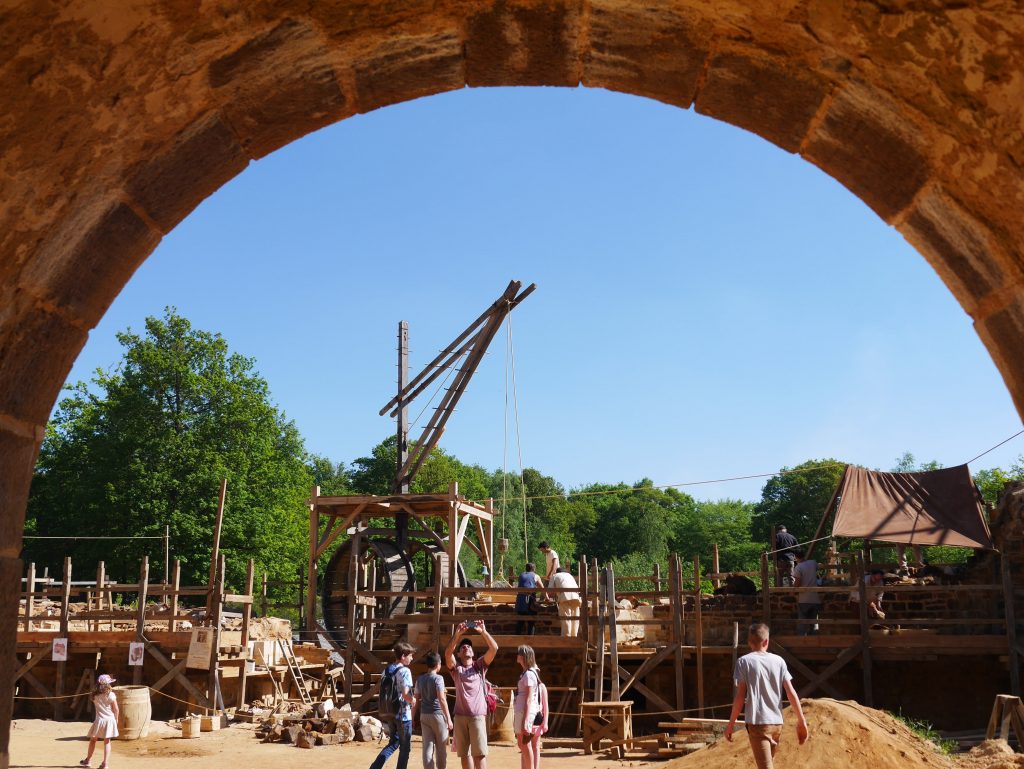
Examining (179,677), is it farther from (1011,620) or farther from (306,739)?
(1011,620)

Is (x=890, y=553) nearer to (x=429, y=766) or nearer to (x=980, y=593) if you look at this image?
(x=980, y=593)

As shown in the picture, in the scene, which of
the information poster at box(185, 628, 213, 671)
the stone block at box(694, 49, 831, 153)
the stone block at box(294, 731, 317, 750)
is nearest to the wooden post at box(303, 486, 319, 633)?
the information poster at box(185, 628, 213, 671)

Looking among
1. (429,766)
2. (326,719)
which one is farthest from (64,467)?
(429,766)

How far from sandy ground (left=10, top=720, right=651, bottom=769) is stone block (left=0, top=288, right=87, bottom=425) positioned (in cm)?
951

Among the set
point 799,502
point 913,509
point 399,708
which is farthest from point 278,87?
point 799,502

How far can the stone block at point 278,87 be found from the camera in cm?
281

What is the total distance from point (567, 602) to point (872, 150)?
13258mm

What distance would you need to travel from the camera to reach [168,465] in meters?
31.4

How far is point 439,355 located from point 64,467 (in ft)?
57.9

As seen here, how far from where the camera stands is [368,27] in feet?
9.29

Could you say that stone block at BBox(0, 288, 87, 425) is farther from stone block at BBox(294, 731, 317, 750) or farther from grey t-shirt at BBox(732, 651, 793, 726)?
stone block at BBox(294, 731, 317, 750)

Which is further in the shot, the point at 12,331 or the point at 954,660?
the point at 954,660

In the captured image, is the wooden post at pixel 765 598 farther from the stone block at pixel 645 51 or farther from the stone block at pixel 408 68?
the stone block at pixel 408 68

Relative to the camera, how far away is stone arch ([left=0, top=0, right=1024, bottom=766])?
100.0 inches
